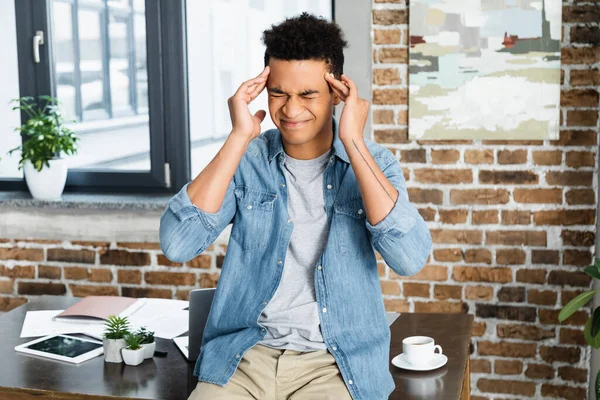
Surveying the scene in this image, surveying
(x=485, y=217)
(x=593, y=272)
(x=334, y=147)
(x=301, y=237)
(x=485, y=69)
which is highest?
(x=485, y=69)

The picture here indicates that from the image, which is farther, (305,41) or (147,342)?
(147,342)

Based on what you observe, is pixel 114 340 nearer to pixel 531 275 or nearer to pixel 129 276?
pixel 129 276

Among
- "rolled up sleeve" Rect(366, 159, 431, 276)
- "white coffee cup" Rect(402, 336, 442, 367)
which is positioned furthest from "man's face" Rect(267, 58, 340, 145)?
"white coffee cup" Rect(402, 336, 442, 367)

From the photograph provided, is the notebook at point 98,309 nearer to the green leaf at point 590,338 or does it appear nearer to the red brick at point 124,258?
the red brick at point 124,258

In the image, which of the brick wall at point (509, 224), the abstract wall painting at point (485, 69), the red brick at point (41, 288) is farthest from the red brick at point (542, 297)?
the red brick at point (41, 288)

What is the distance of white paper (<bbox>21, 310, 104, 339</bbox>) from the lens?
2234mm

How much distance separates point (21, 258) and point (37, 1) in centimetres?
117

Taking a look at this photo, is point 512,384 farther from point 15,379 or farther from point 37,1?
point 37,1

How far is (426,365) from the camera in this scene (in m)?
1.93

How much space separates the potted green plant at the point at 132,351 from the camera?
1.98 metres

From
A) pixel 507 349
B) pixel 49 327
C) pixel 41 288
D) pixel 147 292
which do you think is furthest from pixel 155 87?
pixel 507 349

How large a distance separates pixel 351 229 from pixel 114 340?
0.66 metres

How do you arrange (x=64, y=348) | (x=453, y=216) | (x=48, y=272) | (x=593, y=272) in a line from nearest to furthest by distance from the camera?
(x=64, y=348)
(x=593, y=272)
(x=453, y=216)
(x=48, y=272)

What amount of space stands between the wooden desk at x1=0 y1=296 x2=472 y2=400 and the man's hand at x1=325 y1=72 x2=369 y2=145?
58 cm
